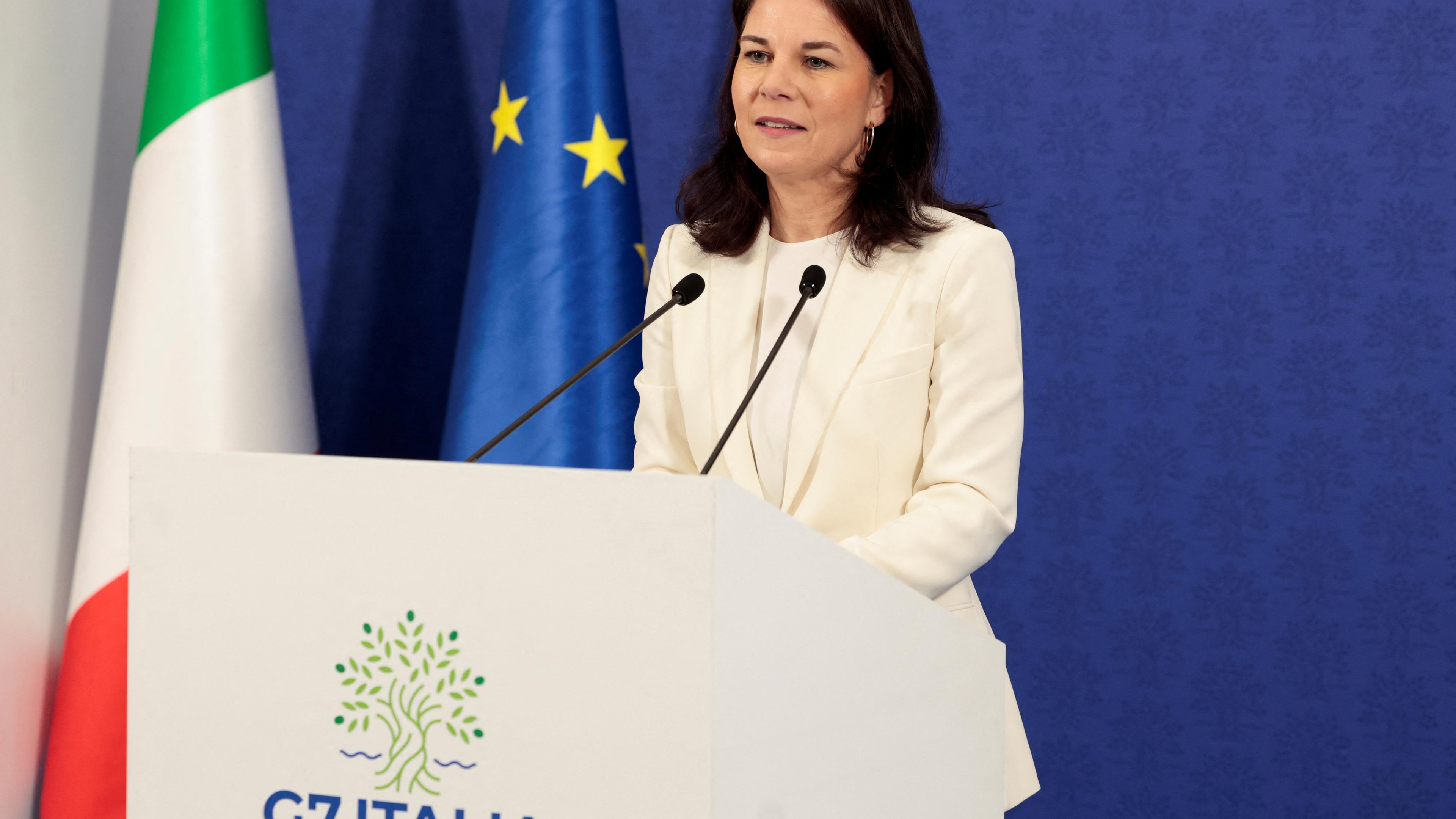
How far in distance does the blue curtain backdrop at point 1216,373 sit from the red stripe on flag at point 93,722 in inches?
48.6

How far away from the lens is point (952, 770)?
109 cm

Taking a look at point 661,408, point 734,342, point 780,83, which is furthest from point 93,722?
point 780,83

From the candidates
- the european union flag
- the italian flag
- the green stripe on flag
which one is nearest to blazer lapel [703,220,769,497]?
the european union flag

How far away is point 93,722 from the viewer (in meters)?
2.07

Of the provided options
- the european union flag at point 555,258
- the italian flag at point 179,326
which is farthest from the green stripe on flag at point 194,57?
the european union flag at point 555,258

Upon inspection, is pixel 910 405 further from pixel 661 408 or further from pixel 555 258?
pixel 555 258

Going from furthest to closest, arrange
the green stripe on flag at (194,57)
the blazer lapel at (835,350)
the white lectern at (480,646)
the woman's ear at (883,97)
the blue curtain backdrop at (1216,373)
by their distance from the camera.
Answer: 1. the blue curtain backdrop at (1216,373)
2. the green stripe on flag at (194,57)
3. the woman's ear at (883,97)
4. the blazer lapel at (835,350)
5. the white lectern at (480,646)

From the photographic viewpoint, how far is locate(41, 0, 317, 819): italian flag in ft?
6.85

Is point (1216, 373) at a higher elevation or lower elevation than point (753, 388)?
higher

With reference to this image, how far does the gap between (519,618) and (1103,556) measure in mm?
1858

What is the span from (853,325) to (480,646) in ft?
2.45

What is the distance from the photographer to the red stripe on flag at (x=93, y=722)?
2066mm

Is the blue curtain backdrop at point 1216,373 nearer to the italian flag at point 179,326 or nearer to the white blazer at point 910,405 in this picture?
the italian flag at point 179,326

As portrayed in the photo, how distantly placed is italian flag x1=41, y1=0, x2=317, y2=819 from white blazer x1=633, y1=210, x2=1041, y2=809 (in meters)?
1.02
